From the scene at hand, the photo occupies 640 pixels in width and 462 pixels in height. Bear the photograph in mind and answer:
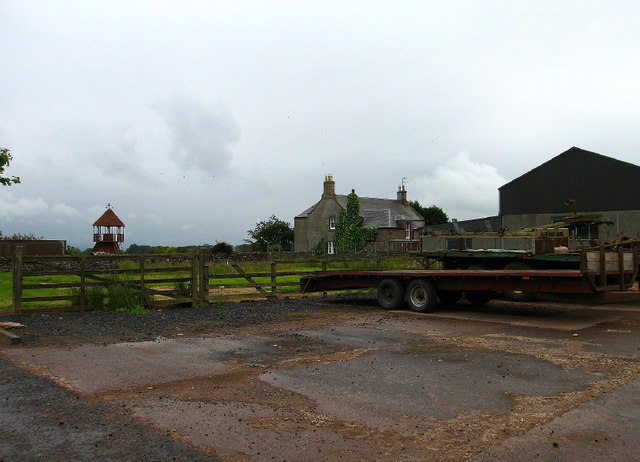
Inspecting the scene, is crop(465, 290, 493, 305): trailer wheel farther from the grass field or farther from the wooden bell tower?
the wooden bell tower

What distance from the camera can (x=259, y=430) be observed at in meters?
4.89

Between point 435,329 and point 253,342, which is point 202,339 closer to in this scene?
point 253,342

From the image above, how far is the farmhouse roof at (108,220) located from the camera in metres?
57.6

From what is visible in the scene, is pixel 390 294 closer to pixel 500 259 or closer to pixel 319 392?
pixel 500 259

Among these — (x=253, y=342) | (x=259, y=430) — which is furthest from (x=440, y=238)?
(x=259, y=430)

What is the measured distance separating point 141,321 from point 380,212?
44495mm

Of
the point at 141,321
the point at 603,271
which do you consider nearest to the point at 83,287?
the point at 141,321

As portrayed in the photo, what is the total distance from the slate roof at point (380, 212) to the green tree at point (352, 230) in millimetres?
949

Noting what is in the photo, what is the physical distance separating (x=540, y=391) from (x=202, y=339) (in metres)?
5.95

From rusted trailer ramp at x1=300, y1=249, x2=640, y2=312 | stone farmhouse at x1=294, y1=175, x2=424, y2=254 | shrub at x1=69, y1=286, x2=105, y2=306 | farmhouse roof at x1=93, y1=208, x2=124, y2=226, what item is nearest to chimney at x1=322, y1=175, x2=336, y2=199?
stone farmhouse at x1=294, y1=175, x2=424, y2=254

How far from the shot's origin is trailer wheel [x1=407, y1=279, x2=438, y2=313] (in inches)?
557

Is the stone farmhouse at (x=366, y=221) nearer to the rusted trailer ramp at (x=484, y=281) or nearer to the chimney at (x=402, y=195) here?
the chimney at (x=402, y=195)

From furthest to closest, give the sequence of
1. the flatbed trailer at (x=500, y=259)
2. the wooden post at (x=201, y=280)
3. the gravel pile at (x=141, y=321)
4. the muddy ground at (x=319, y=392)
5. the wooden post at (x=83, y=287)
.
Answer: the wooden post at (x=201, y=280) < the flatbed trailer at (x=500, y=259) < the wooden post at (x=83, y=287) < the gravel pile at (x=141, y=321) < the muddy ground at (x=319, y=392)

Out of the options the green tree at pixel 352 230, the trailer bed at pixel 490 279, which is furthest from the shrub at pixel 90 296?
the green tree at pixel 352 230
